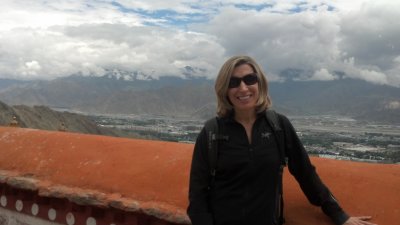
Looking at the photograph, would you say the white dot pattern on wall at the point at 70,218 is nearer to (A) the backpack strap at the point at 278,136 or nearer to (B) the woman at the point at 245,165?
(B) the woman at the point at 245,165

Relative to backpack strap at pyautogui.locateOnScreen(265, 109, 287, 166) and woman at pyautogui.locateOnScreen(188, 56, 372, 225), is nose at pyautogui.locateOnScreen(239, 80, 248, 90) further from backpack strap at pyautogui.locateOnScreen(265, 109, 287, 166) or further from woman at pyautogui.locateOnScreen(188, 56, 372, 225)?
backpack strap at pyautogui.locateOnScreen(265, 109, 287, 166)

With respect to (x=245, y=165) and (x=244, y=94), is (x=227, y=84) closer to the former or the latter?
(x=244, y=94)

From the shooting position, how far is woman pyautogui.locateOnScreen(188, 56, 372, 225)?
248cm

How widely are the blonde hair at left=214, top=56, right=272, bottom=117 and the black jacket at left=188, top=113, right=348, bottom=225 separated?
2.5 inches

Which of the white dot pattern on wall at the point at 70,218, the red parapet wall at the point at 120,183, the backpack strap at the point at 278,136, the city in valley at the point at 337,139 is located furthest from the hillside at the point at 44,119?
the backpack strap at the point at 278,136

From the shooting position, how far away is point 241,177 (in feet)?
8.09

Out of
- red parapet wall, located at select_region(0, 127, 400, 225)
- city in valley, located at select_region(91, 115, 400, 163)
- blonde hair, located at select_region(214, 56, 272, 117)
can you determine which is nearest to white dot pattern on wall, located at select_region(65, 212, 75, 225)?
red parapet wall, located at select_region(0, 127, 400, 225)

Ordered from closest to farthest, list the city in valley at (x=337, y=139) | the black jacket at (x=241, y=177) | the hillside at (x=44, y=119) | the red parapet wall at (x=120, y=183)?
the black jacket at (x=241, y=177) → the red parapet wall at (x=120, y=183) → the city in valley at (x=337, y=139) → the hillside at (x=44, y=119)

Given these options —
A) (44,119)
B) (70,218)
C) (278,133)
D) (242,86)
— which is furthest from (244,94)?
(44,119)

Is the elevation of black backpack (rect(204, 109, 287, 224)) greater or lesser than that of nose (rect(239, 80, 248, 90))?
Result: lesser

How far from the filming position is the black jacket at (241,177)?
97.0 inches

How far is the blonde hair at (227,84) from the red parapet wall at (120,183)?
762mm

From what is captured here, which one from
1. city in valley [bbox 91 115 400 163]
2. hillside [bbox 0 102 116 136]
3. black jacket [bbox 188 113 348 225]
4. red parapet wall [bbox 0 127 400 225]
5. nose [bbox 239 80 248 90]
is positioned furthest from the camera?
hillside [bbox 0 102 116 136]

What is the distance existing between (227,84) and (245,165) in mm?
481
